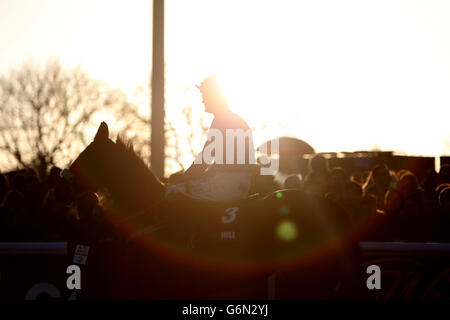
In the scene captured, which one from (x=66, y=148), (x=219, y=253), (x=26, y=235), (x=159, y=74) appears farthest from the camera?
(x=66, y=148)

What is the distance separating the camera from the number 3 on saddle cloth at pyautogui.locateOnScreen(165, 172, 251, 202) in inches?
258

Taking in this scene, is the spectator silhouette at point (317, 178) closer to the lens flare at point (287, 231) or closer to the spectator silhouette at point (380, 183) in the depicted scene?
the spectator silhouette at point (380, 183)

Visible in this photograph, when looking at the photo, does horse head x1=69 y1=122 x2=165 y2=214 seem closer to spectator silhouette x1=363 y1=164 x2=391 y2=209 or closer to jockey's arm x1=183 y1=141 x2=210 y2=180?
jockey's arm x1=183 y1=141 x2=210 y2=180

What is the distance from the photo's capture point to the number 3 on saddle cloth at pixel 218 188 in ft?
21.5

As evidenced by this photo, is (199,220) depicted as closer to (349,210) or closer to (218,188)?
(218,188)

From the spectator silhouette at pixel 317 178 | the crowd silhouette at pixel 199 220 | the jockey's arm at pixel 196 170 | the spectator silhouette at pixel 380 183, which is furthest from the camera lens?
the spectator silhouette at pixel 380 183

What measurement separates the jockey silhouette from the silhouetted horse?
121 mm

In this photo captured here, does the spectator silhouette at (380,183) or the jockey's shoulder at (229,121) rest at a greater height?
the jockey's shoulder at (229,121)

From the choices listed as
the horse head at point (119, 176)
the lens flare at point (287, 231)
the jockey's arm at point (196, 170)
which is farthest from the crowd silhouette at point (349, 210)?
the lens flare at point (287, 231)

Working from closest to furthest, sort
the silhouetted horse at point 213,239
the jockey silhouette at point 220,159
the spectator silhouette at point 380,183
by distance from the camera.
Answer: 1. the silhouetted horse at point 213,239
2. the jockey silhouette at point 220,159
3. the spectator silhouette at point 380,183

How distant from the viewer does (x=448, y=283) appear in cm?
773

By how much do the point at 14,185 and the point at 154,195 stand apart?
16.6 feet

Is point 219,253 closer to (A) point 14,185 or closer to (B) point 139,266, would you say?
(B) point 139,266
